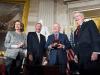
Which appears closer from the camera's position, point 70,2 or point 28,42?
point 28,42

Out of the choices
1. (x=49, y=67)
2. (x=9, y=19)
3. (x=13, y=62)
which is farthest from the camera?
(x=9, y=19)

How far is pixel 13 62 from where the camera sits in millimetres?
5164

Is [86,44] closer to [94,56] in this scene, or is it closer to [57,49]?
[94,56]

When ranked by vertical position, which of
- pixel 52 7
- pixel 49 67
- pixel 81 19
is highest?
pixel 52 7

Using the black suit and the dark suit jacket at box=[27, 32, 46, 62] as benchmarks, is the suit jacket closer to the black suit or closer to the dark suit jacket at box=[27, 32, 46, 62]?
the dark suit jacket at box=[27, 32, 46, 62]

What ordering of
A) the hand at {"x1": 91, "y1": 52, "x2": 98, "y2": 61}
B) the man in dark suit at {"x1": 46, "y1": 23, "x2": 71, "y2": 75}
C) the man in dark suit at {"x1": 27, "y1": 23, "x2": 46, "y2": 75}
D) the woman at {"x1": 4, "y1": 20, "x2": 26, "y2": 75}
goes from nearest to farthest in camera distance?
the hand at {"x1": 91, "y1": 52, "x2": 98, "y2": 61} < the woman at {"x1": 4, "y1": 20, "x2": 26, "y2": 75} < the man in dark suit at {"x1": 46, "y1": 23, "x2": 71, "y2": 75} < the man in dark suit at {"x1": 27, "y1": 23, "x2": 46, "y2": 75}

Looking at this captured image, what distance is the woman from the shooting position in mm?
5112

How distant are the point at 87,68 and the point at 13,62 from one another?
66.8 inches

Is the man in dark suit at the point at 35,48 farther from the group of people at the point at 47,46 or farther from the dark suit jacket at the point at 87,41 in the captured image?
the dark suit jacket at the point at 87,41

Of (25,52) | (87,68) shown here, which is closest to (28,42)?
(25,52)

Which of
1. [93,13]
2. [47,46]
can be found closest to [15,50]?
[47,46]

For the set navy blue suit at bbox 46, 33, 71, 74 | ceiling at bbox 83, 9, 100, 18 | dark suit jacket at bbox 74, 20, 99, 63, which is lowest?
navy blue suit at bbox 46, 33, 71, 74

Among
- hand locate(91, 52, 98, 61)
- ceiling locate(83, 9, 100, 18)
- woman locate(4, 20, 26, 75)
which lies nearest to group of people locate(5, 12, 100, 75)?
woman locate(4, 20, 26, 75)

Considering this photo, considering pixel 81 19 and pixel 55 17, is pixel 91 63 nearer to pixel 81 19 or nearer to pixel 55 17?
pixel 81 19
